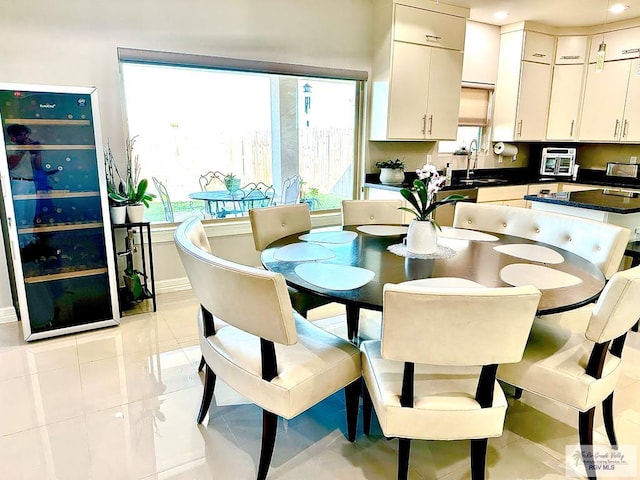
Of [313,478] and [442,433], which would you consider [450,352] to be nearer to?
[442,433]

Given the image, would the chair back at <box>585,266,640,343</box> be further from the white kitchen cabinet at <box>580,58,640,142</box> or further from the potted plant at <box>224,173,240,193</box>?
the white kitchen cabinet at <box>580,58,640,142</box>

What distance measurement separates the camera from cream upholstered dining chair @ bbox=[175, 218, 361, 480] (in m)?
1.49

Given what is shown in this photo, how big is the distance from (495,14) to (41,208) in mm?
4612

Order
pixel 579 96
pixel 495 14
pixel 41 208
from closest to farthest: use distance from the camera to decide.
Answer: pixel 41 208, pixel 495 14, pixel 579 96

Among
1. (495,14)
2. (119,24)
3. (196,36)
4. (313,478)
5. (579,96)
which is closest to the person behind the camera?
(313,478)

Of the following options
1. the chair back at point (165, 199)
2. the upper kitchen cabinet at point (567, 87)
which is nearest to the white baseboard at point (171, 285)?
the chair back at point (165, 199)

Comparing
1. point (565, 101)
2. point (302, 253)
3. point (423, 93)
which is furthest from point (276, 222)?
point (565, 101)

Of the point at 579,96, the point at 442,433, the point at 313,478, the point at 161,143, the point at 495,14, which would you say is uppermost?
the point at 495,14

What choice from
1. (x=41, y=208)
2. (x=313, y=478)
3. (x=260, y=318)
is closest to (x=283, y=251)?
(x=260, y=318)

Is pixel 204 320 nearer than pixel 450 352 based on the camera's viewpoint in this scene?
No

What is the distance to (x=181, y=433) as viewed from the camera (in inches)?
80.5

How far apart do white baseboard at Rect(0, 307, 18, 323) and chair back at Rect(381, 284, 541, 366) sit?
3.10m

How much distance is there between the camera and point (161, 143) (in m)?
3.72

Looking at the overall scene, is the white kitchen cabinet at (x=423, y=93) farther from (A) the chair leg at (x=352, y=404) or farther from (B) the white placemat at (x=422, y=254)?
(A) the chair leg at (x=352, y=404)
